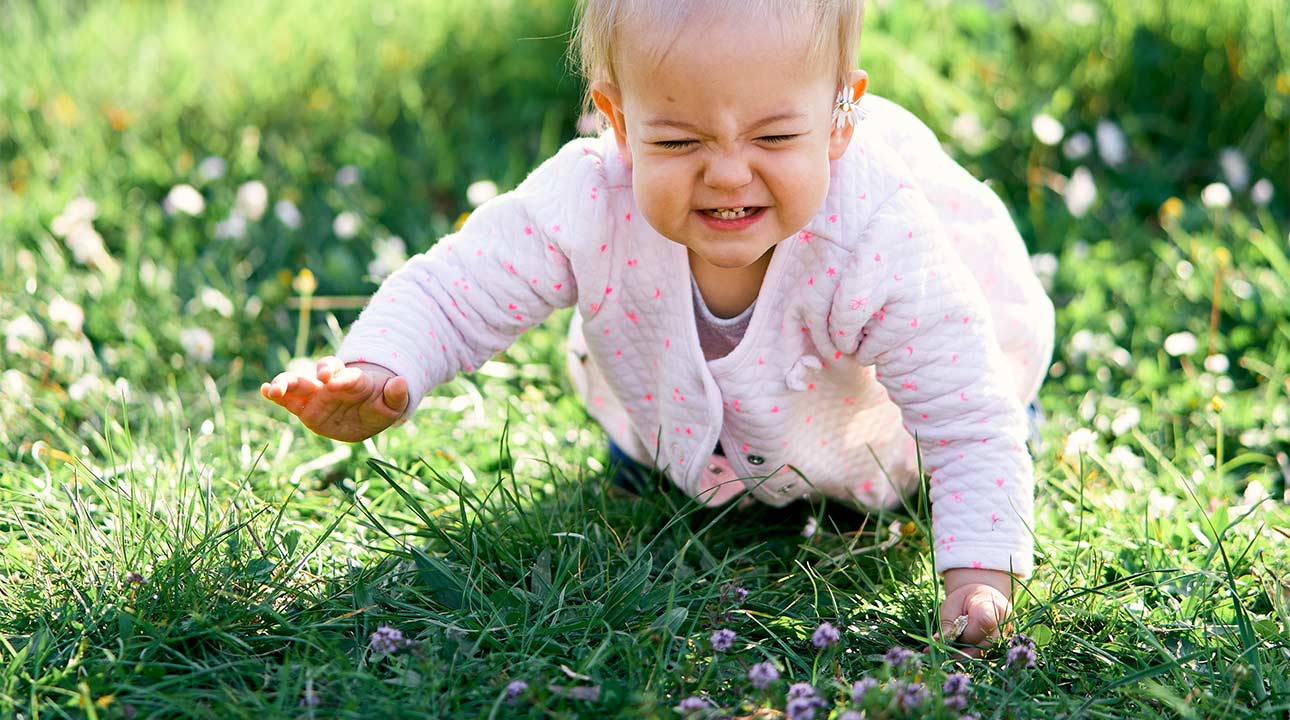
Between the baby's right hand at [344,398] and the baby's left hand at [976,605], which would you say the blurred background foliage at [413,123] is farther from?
the baby's left hand at [976,605]

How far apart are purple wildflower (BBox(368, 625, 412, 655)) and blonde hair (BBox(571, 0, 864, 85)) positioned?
0.87 meters

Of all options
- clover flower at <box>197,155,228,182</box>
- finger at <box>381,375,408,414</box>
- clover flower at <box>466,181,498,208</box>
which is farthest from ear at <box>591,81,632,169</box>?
clover flower at <box>197,155,228,182</box>

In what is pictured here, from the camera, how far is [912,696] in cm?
174

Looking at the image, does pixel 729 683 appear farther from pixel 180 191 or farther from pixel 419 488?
pixel 180 191

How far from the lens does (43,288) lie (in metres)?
3.24

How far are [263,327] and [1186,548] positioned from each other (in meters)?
2.12

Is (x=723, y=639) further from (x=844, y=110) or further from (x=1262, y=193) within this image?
(x=1262, y=193)

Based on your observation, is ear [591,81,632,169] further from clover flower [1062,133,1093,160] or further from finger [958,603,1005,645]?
clover flower [1062,133,1093,160]

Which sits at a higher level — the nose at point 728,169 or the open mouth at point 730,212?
the nose at point 728,169

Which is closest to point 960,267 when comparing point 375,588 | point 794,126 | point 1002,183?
point 794,126

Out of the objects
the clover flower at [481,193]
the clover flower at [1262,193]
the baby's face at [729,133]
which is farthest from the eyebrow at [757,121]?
the clover flower at [1262,193]

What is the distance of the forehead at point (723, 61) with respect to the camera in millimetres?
1863

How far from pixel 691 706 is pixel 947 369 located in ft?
2.45

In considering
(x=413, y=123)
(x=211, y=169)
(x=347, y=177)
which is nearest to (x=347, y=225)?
(x=347, y=177)
